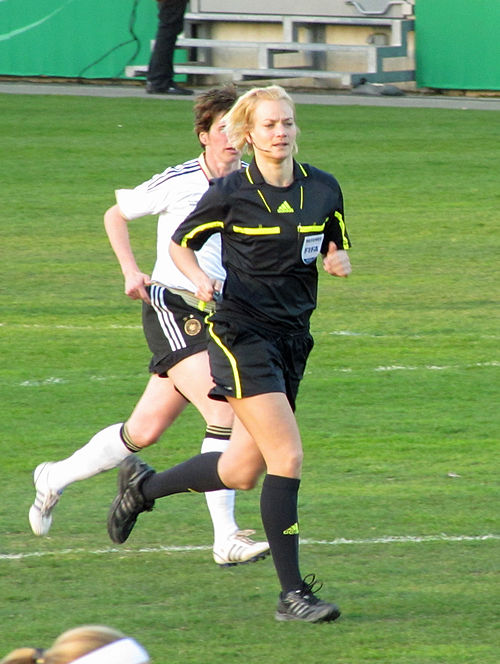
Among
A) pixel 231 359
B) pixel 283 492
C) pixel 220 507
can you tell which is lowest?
pixel 220 507

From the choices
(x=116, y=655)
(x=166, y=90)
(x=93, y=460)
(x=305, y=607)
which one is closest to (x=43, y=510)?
(x=93, y=460)

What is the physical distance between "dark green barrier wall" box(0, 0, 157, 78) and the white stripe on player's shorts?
62.2 feet

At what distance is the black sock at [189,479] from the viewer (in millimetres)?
5562

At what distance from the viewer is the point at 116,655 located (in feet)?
8.31

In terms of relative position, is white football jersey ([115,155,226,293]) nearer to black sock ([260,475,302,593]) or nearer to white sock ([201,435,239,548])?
white sock ([201,435,239,548])

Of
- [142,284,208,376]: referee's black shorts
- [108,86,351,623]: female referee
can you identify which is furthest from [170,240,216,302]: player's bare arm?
[142,284,208,376]: referee's black shorts

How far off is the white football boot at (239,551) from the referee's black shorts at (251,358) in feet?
2.39

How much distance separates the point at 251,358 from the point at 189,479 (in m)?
0.71

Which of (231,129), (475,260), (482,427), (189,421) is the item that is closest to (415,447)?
(482,427)

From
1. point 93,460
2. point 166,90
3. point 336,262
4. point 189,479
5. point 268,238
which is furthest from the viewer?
point 166,90

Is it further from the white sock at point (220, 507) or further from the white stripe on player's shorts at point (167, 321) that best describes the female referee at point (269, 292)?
the white stripe on player's shorts at point (167, 321)

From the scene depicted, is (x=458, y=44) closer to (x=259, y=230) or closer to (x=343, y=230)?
(x=343, y=230)

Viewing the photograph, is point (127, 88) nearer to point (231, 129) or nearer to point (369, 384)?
point (369, 384)

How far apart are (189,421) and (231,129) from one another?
322 centimetres
